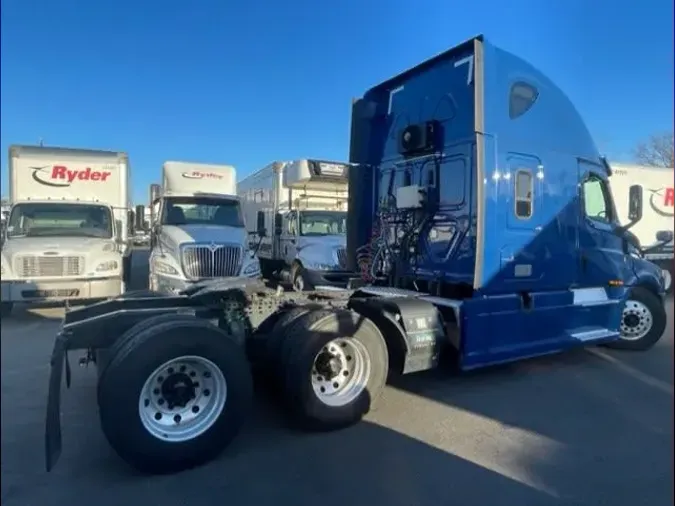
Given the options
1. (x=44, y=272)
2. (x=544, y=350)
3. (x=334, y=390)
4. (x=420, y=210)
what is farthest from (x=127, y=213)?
(x=544, y=350)

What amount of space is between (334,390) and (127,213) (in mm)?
9303

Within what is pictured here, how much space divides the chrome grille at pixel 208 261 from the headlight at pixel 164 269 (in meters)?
0.29

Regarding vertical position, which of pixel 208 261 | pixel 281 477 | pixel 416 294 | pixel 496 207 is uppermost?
pixel 496 207

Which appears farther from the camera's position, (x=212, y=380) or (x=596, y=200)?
(x=596, y=200)

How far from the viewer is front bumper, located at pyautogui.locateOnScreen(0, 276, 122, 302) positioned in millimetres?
8711

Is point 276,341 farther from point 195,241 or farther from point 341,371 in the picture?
point 195,241

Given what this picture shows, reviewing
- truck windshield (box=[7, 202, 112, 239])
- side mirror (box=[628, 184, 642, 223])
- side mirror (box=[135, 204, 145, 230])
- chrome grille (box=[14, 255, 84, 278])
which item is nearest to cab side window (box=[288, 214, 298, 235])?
side mirror (box=[135, 204, 145, 230])

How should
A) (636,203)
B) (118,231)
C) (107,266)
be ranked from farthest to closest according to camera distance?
(118,231) → (107,266) → (636,203)

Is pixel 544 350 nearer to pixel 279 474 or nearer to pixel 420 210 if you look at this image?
pixel 420 210

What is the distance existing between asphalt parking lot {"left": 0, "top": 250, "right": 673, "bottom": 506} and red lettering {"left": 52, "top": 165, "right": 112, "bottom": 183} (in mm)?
6950

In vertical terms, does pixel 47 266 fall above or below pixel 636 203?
below

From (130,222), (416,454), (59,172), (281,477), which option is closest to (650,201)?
(416,454)

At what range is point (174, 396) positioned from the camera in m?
3.61

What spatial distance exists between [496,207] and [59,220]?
9567 millimetres
